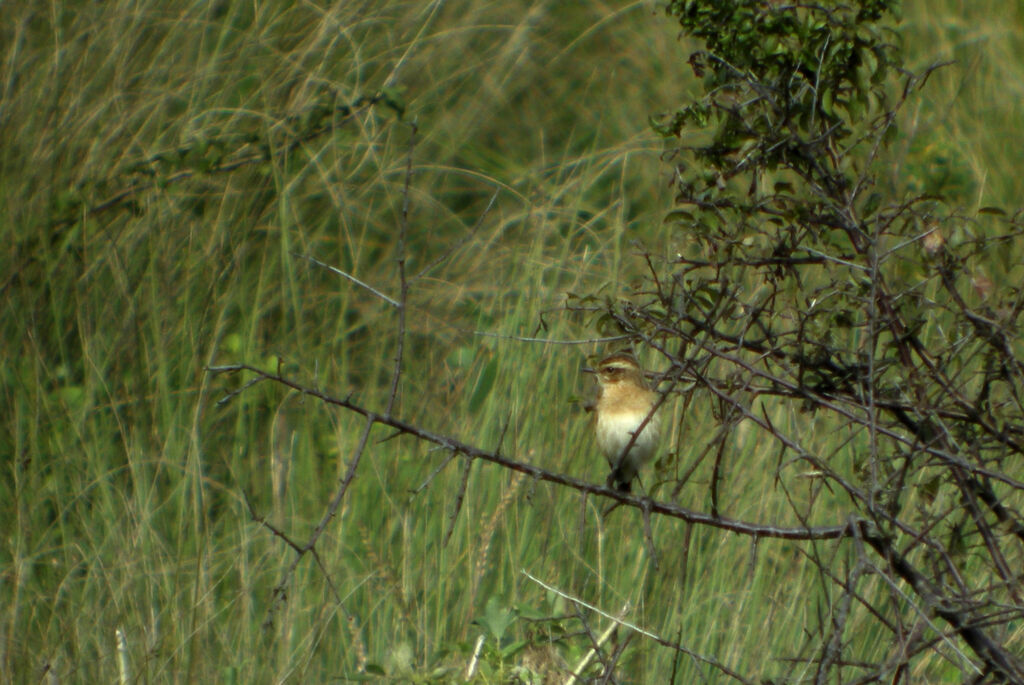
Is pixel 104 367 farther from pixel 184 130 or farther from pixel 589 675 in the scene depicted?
pixel 589 675

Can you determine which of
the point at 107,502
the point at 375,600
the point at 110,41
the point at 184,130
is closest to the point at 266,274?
the point at 184,130

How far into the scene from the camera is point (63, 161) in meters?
4.53

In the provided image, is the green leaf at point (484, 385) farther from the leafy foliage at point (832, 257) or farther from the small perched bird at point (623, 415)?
the leafy foliage at point (832, 257)

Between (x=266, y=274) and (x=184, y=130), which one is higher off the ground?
(x=184, y=130)

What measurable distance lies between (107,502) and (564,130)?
385cm

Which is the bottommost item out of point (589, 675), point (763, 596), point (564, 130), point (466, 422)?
point (589, 675)

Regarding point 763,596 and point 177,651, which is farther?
point 763,596

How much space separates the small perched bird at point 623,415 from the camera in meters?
3.50

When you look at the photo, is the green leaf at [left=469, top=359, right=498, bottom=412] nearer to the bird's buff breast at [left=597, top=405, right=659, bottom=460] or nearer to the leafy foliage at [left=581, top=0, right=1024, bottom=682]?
the bird's buff breast at [left=597, top=405, right=659, bottom=460]

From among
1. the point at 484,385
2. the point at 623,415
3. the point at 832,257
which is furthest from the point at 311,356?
the point at 832,257

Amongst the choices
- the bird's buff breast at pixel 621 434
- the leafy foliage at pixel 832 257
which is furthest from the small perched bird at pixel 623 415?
the leafy foliage at pixel 832 257

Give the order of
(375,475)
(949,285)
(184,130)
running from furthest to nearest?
(184,130) < (375,475) < (949,285)

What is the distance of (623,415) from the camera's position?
358 cm

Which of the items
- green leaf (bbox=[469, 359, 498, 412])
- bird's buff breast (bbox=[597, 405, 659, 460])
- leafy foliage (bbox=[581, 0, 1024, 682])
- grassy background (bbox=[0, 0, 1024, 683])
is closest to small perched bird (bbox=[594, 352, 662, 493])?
bird's buff breast (bbox=[597, 405, 659, 460])
